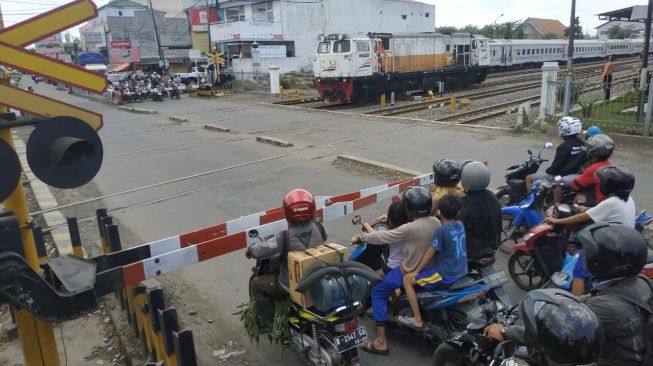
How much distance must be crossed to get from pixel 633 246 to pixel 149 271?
117 inches

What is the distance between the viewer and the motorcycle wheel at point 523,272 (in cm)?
506

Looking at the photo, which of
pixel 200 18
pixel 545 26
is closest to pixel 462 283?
pixel 200 18

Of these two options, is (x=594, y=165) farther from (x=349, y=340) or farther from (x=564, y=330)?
(x=564, y=330)

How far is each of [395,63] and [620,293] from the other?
23819 millimetres

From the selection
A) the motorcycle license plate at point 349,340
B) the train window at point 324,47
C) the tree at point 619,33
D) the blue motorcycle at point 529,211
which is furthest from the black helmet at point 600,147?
the tree at point 619,33

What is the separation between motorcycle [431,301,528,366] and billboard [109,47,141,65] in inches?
2127

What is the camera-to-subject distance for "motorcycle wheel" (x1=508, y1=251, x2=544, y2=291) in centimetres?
506

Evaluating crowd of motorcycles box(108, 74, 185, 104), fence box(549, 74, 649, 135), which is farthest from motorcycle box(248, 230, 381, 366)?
crowd of motorcycles box(108, 74, 185, 104)

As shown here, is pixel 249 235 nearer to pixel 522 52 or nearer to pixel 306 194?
pixel 306 194

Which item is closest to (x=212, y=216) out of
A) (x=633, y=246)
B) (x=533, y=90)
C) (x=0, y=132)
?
(x=0, y=132)

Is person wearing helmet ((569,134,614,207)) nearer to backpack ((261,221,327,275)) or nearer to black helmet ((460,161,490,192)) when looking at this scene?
black helmet ((460,161,490,192))

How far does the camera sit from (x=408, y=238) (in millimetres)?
3818

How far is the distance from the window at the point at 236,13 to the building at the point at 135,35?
10.1m

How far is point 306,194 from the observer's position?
3.63 m
